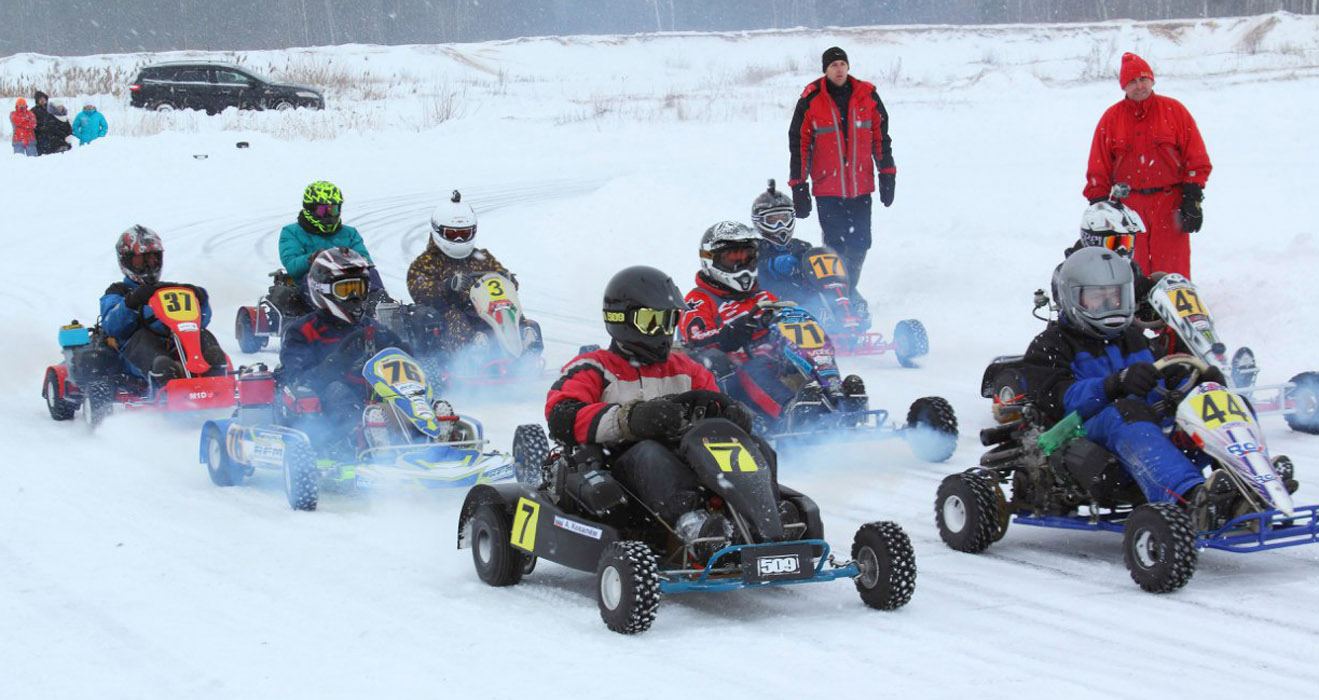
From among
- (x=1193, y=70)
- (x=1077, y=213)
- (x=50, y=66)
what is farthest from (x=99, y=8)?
(x=1077, y=213)

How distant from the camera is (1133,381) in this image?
650 centimetres

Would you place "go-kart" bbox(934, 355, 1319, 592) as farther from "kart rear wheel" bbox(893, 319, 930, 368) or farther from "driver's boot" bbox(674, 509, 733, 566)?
"kart rear wheel" bbox(893, 319, 930, 368)

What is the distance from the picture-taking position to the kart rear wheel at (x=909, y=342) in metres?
12.2

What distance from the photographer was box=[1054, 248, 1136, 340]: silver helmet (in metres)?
7.00

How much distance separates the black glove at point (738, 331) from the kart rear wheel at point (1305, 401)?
337cm

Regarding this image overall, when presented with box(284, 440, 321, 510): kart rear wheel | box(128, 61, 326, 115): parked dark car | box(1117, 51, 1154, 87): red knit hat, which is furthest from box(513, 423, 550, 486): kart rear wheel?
box(128, 61, 326, 115): parked dark car

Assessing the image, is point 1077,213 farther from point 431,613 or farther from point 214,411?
point 431,613

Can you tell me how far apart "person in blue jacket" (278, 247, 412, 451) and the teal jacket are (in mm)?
3002

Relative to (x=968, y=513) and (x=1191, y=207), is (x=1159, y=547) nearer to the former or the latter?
(x=968, y=513)

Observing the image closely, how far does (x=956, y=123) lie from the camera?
966 inches

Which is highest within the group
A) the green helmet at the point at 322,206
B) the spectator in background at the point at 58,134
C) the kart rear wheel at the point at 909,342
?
the spectator in background at the point at 58,134

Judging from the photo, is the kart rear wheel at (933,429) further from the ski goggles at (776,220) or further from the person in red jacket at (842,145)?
the person in red jacket at (842,145)

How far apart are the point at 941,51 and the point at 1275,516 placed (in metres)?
43.3

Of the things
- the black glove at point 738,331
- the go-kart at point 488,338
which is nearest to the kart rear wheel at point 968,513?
the black glove at point 738,331
